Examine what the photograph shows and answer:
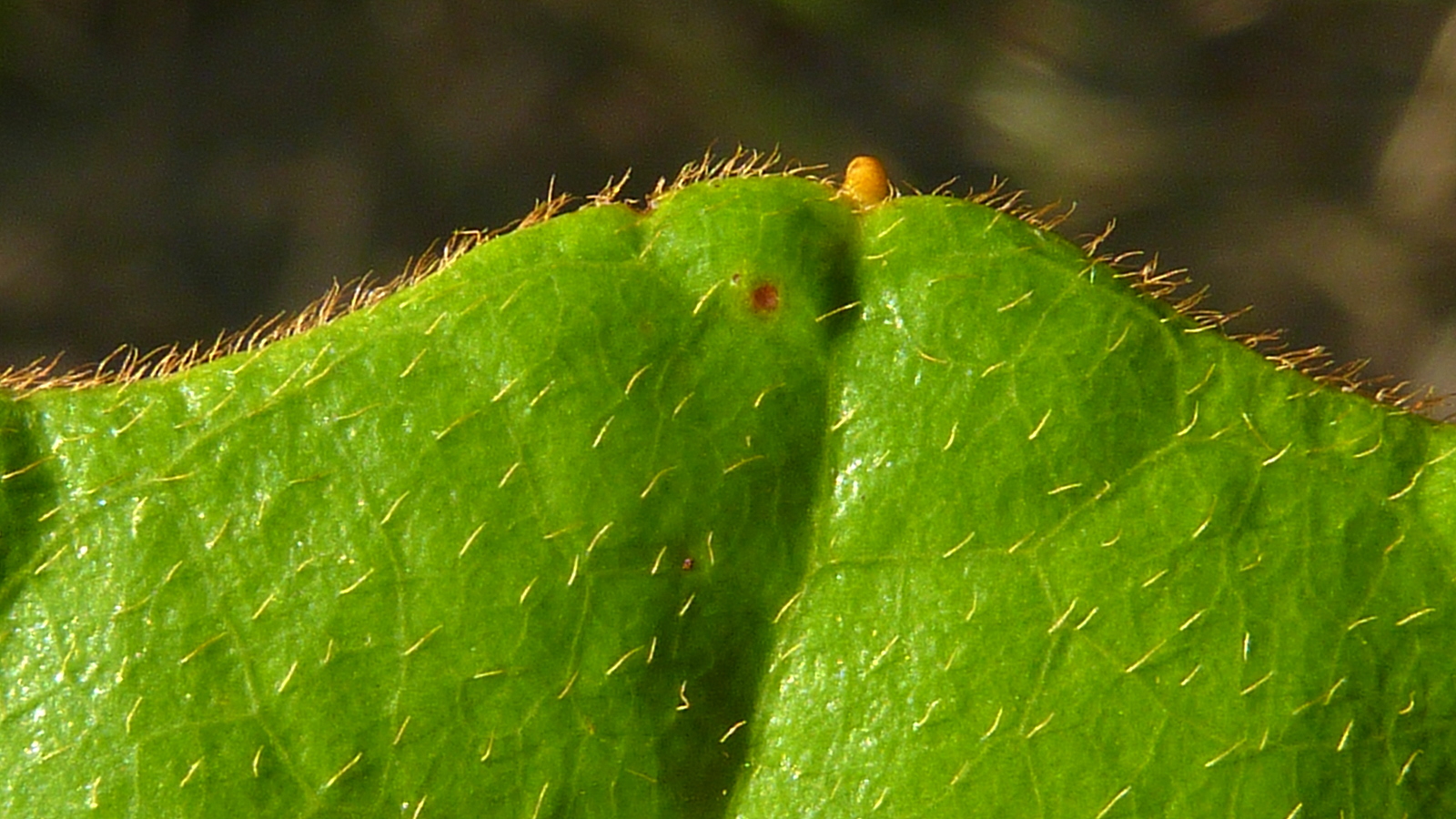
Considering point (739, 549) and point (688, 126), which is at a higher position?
point (739, 549)

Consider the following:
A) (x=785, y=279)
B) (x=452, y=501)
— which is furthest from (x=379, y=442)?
(x=785, y=279)

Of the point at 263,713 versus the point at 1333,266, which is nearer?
the point at 263,713

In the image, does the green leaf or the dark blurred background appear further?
the dark blurred background

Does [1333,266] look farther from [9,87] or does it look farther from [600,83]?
[9,87]

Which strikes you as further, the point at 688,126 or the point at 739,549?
the point at 688,126
